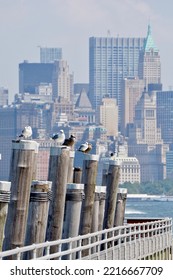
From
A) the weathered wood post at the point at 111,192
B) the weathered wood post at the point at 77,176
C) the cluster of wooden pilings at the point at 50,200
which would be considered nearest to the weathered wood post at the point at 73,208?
the cluster of wooden pilings at the point at 50,200

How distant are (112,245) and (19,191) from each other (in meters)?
4.29

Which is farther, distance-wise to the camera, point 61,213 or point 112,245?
point 112,245

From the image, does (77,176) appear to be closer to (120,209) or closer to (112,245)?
(112,245)

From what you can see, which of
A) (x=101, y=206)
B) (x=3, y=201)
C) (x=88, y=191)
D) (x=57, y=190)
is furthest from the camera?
(x=101, y=206)

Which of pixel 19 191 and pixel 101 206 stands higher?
pixel 19 191

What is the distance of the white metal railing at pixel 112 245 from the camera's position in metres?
18.9

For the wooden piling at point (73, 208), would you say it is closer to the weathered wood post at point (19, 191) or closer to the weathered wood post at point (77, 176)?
the weathered wood post at point (19, 191)

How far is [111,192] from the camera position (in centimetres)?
2961

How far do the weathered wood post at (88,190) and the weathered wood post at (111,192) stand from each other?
332cm

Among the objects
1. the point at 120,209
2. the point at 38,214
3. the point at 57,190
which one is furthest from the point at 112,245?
the point at 120,209

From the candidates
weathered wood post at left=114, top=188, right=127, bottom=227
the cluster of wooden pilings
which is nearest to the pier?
the cluster of wooden pilings
